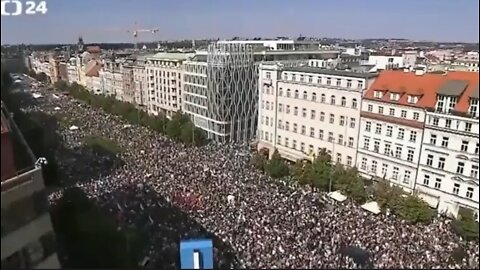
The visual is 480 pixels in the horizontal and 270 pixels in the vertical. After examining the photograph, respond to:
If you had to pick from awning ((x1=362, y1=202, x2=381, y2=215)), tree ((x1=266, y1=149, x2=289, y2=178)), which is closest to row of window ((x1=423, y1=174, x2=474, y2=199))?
awning ((x1=362, y1=202, x2=381, y2=215))

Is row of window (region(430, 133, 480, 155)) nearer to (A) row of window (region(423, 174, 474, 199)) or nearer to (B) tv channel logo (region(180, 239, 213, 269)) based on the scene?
(A) row of window (region(423, 174, 474, 199))

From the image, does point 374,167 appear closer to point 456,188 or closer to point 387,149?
point 387,149

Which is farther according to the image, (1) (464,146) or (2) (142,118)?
(2) (142,118)

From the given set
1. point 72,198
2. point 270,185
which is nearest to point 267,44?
point 270,185

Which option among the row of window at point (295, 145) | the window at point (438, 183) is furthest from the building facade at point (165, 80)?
the window at point (438, 183)

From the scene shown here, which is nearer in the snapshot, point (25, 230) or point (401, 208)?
point (25, 230)

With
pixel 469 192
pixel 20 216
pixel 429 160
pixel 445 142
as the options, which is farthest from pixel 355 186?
pixel 20 216

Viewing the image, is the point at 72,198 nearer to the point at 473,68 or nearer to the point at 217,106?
the point at 473,68

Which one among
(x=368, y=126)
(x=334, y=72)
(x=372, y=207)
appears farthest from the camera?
(x=334, y=72)
